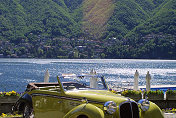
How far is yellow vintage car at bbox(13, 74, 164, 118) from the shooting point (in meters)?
7.61

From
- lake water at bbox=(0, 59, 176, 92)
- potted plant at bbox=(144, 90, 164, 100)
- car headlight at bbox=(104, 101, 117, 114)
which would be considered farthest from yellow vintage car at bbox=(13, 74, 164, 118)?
lake water at bbox=(0, 59, 176, 92)

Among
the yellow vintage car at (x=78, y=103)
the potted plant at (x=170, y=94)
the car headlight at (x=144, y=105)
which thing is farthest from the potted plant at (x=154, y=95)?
the car headlight at (x=144, y=105)

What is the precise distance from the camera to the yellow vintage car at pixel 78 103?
761cm

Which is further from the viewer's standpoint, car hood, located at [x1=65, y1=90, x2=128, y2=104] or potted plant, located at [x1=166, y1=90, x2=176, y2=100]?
potted plant, located at [x1=166, y1=90, x2=176, y2=100]

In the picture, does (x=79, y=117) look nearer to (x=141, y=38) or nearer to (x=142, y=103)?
(x=142, y=103)

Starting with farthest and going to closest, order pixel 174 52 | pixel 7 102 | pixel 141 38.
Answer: pixel 141 38 → pixel 174 52 → pixel 7 102

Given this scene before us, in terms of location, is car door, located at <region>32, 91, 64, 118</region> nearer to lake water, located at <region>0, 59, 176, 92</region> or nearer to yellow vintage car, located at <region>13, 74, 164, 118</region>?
yellow vintage car, located at <region>13, 74, 164, 118</region>

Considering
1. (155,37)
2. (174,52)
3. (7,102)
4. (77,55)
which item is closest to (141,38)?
(155,37)

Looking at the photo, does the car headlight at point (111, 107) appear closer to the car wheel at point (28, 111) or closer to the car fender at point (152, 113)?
the car fender at point (152, 113)

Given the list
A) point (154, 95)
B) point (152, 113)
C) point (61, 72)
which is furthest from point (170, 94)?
point (61, 72)

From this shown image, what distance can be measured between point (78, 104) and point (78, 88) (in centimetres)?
97

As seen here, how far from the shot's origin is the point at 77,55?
19638 centimetres

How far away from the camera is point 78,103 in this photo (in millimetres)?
8078

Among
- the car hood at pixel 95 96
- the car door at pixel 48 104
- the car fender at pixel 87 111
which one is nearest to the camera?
the car fender at pixel 87 111
